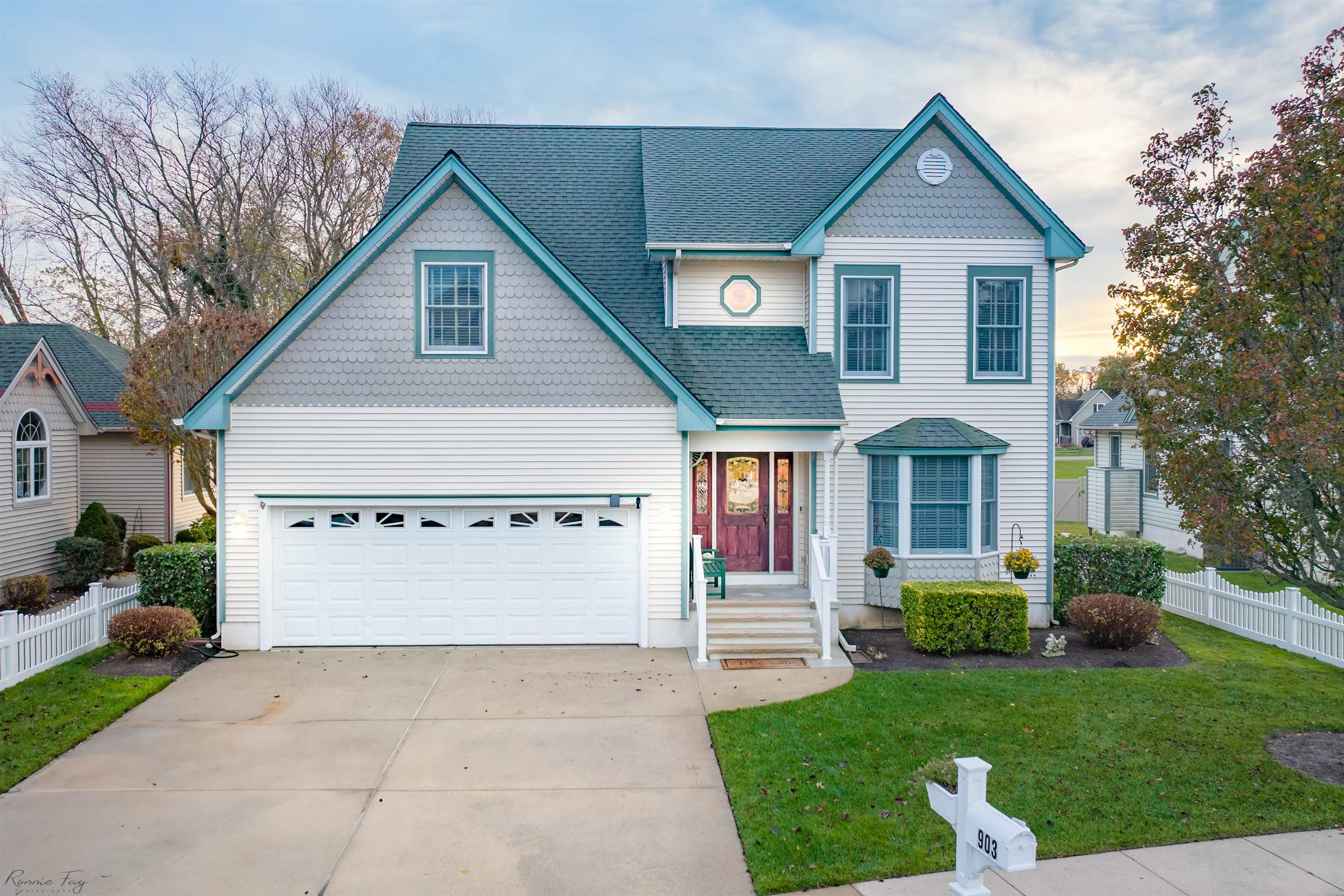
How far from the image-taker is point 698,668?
11164 mm

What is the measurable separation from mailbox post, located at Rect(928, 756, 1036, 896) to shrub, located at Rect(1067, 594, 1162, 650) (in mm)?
8325

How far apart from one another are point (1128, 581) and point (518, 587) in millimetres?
10326

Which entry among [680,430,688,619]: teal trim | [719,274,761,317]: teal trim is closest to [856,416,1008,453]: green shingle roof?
[719,274,761,317]: teal trim

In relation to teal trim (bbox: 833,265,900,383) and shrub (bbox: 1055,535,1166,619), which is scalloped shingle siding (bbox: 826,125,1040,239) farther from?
shrub (bbox: 1055,535,1166,619)

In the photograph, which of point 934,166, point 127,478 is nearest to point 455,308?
point 934,166

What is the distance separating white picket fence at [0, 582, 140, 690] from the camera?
10.1 metres

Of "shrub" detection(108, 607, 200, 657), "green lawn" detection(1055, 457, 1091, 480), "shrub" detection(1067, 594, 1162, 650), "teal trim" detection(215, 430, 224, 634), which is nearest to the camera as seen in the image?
"shrub" detection(108, 607, 200, 657)

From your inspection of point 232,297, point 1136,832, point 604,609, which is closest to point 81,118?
point 232,297

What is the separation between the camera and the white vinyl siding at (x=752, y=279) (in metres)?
14.0

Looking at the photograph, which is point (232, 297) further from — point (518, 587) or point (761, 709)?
point (761, 709)

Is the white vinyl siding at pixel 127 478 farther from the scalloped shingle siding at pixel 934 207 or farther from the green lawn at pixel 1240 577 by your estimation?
the green lawn at pixel 1240 577

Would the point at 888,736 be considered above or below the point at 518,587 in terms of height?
below

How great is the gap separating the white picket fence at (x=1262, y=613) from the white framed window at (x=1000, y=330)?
484 cm

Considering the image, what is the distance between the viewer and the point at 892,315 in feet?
44.4
